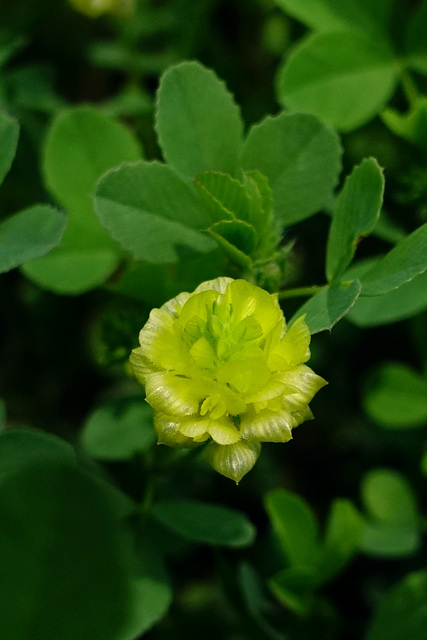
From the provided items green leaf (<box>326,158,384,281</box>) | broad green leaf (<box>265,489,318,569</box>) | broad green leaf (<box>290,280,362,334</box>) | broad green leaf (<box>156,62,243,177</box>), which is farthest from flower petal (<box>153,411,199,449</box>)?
broad green leaf (<box>265,489,318,569</box>)

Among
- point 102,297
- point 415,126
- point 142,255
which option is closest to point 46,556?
point 142,255

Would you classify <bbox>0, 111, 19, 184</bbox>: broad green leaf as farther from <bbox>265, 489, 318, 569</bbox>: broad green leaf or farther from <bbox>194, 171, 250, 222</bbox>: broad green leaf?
<bbox>265, 489, 318, 569</bbox>: broad green leaf

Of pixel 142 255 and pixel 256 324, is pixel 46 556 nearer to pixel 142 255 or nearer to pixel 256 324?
pixel 256 324

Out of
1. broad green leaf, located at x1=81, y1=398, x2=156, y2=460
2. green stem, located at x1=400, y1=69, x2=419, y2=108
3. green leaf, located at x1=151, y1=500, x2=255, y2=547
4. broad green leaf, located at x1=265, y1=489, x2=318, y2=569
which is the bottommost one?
broad green leaf, located at x1=265, y1=489, x2=318, y2=569

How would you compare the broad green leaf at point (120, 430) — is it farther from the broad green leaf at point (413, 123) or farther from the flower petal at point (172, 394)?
the broad green leaf at point (413, 123)

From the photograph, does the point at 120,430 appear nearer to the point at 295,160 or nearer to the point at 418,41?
the point at 295,160

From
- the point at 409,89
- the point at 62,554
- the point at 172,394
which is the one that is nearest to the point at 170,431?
the point at 172,394
